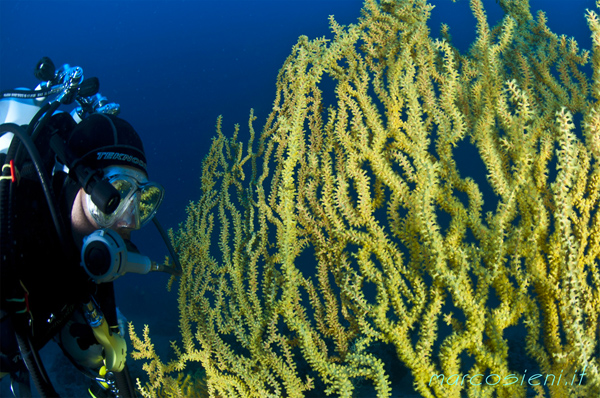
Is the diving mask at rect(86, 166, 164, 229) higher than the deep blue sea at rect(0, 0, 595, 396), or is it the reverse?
the deep blue sea at rect(0, 0, 595, 396)

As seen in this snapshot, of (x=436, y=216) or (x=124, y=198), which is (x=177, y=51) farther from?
(x=436, y=216)

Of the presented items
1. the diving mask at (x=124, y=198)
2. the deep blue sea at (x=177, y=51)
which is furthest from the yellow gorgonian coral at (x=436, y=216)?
the deep blue sea at (x=177, y=51)

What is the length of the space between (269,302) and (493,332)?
153cm

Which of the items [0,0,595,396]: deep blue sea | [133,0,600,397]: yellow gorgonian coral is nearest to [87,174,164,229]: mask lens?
[133,0,600,397]: yellow gorgonian coral

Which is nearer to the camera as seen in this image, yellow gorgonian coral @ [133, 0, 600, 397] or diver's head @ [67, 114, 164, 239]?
yellow gorgonian coral @ [133, 0, 600, 397]

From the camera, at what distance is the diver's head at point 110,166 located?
1973 millimetres

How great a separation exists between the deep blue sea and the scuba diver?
113ft

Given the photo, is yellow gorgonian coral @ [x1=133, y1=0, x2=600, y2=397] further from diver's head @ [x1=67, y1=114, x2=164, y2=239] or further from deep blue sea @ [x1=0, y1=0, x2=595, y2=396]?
deep blue sea @ [x1=0, y1=0, x2=595, y2=396]

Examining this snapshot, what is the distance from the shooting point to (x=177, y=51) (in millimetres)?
80062

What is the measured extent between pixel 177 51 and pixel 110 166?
298ft

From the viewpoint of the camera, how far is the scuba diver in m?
1.58

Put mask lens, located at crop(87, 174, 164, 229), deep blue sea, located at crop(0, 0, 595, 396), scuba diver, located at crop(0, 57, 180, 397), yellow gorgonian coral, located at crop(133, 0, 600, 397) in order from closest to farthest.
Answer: scuba diver, located at crop(0, 57, 180, 397), yellow gorgonian coral, located at crop(133, 0, 600, 397), mask lens, located at crop(87, 174, 164, 229), deep blue sea, located at crop(0, 0, 595, 396)

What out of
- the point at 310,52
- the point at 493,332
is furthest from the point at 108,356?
the point at 310,52

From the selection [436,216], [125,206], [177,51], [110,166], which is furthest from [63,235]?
[177,51]
